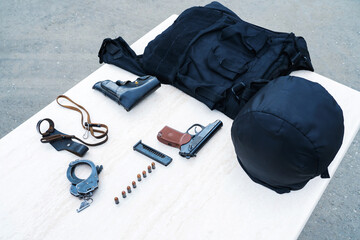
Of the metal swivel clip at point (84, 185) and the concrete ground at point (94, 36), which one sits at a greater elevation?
the metal swivel clip at point (84, 185)

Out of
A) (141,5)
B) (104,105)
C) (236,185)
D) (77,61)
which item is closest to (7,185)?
(104,105)

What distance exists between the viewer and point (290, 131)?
76 cm

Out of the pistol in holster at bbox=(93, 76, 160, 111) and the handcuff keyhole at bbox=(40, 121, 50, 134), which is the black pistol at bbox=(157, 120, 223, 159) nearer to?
the pistol in holster at bbox=(93, 76, 160, 111)

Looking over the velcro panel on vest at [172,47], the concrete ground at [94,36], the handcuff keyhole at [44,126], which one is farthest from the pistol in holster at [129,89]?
the concrete ground at [94,36]

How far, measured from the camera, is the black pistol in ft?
3.24

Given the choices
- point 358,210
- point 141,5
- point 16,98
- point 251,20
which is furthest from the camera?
point 141,5

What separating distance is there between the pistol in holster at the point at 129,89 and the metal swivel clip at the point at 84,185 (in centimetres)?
25

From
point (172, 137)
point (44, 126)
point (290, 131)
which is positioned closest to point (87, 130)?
point (44, 126)

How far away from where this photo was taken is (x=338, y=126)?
812 millimetres

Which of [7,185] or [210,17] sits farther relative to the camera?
[210,17]

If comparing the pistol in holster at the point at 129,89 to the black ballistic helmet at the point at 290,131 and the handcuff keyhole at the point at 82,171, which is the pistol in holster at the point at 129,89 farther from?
the black ballistic helmet at the point at 290,131

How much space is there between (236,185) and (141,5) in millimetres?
1832

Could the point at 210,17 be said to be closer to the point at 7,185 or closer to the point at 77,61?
the point at 7,185

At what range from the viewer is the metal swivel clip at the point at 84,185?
0.91 metres
